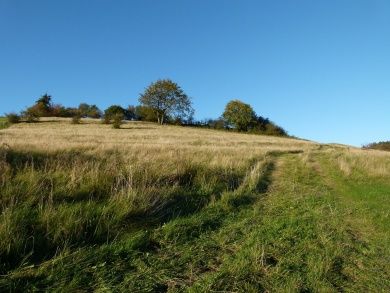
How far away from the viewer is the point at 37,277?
14.5 ft

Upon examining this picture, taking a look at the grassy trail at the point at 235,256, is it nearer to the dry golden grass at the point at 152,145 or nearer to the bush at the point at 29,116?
the dry golden grass at the point at 152,145

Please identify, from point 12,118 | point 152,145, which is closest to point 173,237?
point 152,145

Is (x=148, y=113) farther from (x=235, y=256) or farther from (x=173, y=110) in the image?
(x=235, y=256)

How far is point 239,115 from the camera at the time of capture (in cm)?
8788

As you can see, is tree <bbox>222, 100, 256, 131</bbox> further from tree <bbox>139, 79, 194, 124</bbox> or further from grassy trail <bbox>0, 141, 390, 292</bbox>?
grassy trail <bbox>0, 141, 390, 292</bbox>

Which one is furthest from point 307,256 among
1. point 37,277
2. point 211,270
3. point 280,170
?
point 280,170

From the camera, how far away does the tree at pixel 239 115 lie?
87500 mm

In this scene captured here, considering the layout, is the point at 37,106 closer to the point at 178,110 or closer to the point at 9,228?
the point at 178,110

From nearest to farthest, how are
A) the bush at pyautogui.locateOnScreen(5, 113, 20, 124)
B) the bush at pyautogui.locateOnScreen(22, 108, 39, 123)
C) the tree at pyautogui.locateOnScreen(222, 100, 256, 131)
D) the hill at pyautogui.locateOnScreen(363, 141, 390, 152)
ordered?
the bush at pyautogui.locateOnScreen(5, 113, 20, 124)
the bush at pyautogui.locateOnScreen(22, 108, 39, 123)
the hill at pyautogui.locateOnScreen(363, 141, 390, 152)
the tree at pyautogui.locateOnScreen(222, 100, 256, 131)

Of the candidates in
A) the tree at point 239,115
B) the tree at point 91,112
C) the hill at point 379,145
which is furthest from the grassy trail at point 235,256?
the tree at point 91,112

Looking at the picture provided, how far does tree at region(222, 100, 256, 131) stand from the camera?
287ft

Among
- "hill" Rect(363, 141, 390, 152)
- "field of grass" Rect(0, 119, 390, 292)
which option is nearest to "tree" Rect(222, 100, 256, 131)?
"hill" Rect(363, 141, 390, 152)

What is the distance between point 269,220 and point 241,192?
239 cm

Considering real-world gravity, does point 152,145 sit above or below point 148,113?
below
